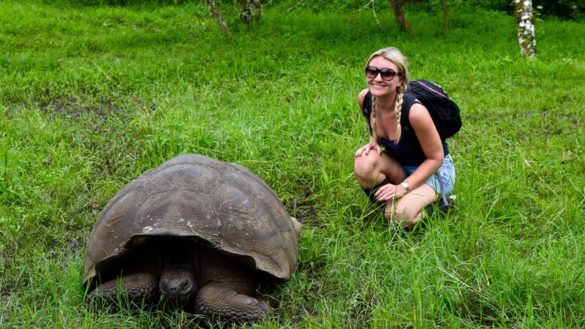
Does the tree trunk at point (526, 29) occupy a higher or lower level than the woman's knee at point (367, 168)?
lower

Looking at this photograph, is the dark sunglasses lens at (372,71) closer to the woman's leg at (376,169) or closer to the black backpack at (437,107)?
the black backpack at (437,107)

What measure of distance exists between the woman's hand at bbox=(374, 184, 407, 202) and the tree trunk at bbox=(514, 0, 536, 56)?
502cm

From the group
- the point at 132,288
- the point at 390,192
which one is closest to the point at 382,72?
the point at 390,192

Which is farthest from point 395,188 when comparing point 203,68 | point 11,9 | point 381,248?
point 11,9

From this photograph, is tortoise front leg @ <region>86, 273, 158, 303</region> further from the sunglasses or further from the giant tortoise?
the sunglasses

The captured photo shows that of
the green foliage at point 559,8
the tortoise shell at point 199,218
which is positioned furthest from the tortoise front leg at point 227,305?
the green foliage at point 559,8

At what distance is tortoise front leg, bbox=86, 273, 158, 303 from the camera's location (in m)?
2.46

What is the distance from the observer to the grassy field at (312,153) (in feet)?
8.11

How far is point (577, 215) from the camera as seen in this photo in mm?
3168

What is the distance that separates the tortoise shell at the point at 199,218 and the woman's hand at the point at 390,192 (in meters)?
0.65

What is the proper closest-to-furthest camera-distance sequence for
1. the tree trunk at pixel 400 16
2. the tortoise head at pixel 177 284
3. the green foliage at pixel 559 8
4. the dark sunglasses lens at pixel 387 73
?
the tortoise head at pixel 177 284 → the dark sunglasses lens at pixel 387 73 → the tree trunk at pixel 400 16 → the green foliage at pixel 559 8

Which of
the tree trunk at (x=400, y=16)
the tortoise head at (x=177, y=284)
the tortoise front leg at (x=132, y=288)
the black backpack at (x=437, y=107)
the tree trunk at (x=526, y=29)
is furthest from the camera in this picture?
the tree trunk at (x=400, y=16)

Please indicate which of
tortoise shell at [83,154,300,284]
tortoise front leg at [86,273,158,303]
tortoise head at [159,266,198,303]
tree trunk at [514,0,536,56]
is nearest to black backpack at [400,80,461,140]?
tortoise shell at [83,154,300,284]

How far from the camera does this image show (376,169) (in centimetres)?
328
